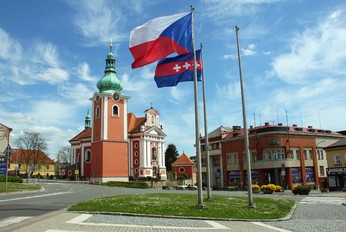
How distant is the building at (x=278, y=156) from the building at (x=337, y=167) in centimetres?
529

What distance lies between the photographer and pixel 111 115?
7594 cm

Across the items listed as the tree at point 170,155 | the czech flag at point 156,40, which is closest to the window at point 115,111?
the tree at point 170,155

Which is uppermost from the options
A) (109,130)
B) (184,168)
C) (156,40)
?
(109,130)

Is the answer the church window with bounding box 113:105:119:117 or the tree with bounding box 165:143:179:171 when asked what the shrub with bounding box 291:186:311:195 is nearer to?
the church window with bounding box 113:105:119:117

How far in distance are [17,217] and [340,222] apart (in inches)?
485

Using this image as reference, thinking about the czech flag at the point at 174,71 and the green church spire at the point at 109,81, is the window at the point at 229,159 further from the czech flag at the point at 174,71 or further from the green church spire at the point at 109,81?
the czech flag at the point at 174,71

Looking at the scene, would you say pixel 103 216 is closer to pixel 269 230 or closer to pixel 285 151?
pixel 269 230

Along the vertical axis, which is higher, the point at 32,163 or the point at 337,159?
the point at 32,163

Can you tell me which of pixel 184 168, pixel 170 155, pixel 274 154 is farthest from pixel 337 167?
pixel 170 155

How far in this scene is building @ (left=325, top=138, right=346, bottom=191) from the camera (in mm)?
48250

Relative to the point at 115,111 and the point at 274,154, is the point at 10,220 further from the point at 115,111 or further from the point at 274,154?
the point at 115,111

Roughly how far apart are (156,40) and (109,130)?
60.6m

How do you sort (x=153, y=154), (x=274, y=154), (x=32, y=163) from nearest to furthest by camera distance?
(x=274, y=154)
(x=153, y=154)
(x=32, y=163)

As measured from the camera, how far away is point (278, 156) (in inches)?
2291
